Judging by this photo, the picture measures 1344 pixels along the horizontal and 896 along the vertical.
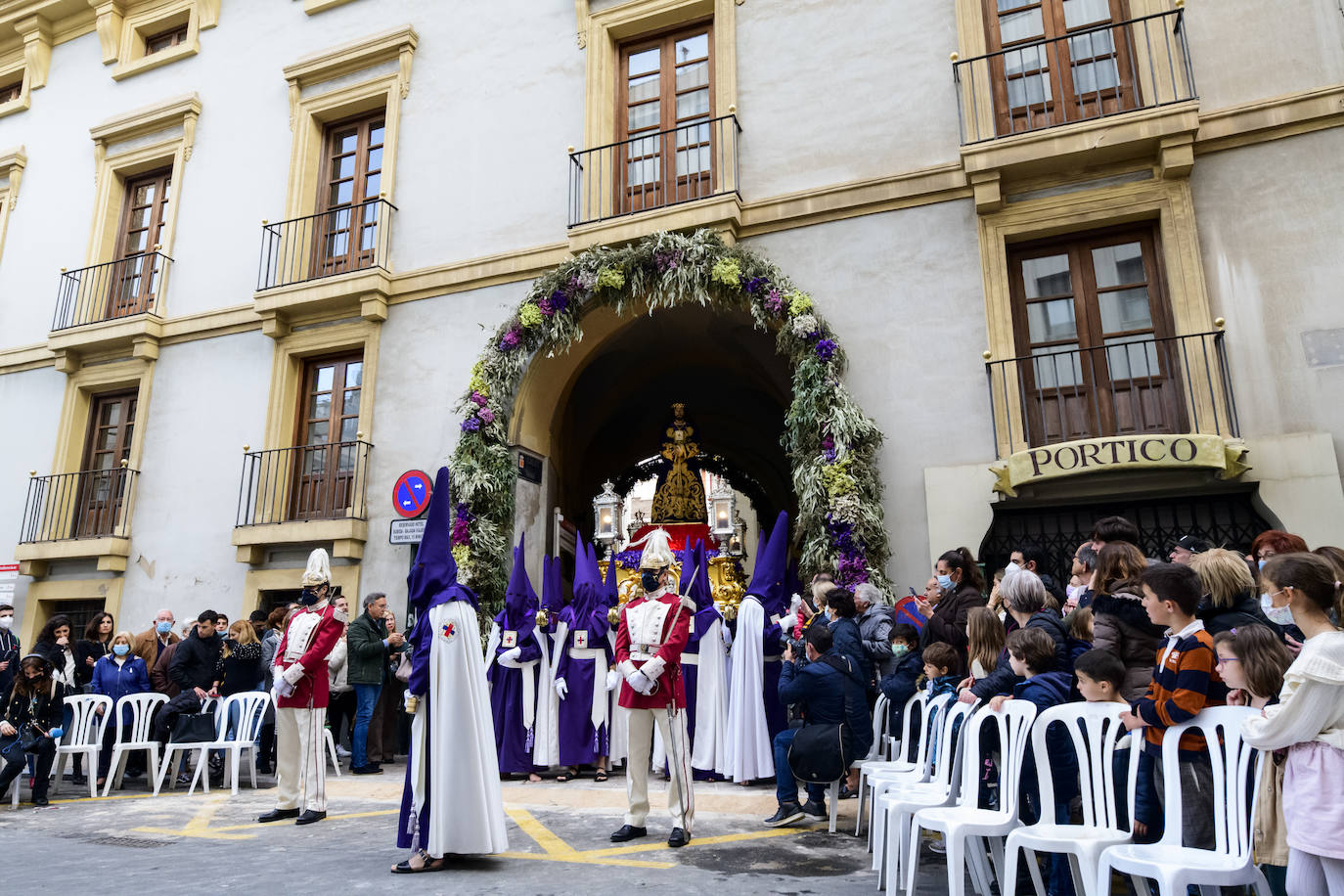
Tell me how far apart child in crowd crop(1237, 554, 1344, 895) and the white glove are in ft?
11.9

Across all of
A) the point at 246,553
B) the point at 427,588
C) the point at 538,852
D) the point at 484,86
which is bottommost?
the point at 538,852

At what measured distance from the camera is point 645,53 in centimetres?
1287

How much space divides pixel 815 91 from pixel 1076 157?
329cm

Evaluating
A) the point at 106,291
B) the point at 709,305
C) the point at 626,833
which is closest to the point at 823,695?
the point at 626,833

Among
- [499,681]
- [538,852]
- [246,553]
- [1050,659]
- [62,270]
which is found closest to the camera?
[1050,659]

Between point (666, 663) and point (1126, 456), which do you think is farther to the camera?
point (1126, 456)

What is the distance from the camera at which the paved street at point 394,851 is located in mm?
4848

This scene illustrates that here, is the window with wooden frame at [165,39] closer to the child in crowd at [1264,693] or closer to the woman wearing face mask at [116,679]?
the woman wearing face mask at [116,679]

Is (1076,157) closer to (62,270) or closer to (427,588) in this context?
(427,588)

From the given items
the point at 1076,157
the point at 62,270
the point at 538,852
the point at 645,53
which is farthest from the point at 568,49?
the point at 538,852

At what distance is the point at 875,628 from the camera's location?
717 centimetres

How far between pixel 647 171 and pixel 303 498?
258 inches

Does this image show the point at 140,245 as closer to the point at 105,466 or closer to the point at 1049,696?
the point at 105,466

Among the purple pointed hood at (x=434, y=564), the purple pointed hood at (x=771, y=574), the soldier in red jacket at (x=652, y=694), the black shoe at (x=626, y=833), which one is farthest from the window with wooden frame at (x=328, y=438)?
the black shoe at (x=626, y=833)
